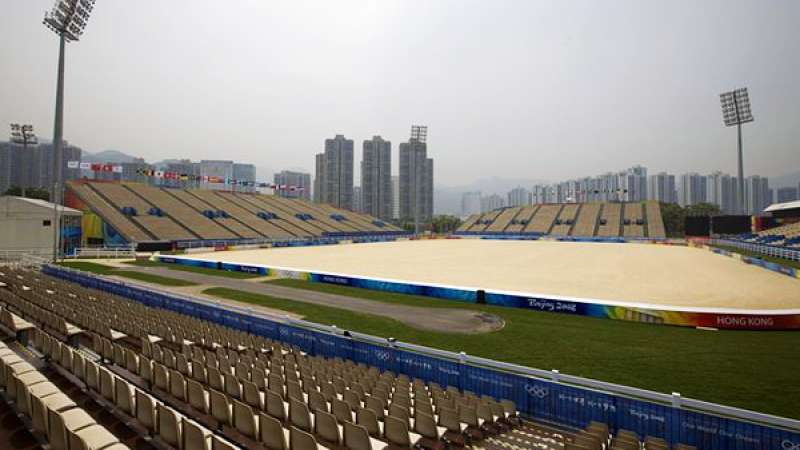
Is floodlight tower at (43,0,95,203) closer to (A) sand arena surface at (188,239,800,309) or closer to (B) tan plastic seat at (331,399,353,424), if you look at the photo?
(A) sand arena surface at (188,239,800,309)

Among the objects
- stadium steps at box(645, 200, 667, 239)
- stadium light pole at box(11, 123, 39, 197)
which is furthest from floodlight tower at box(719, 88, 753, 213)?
stadium light pole at box(11, 123, 39, 197)

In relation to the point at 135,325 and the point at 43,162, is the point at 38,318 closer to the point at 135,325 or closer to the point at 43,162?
the point at 135,325

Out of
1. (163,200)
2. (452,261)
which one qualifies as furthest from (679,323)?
(163,200)

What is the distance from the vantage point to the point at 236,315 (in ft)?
51.4

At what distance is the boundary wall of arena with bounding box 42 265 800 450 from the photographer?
274 inches

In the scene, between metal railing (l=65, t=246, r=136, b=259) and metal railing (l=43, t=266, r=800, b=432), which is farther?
metal railing (l=65, t=246, r=136, b=259)

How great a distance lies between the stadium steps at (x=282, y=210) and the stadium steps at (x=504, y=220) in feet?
160

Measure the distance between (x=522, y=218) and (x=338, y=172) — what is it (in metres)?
92.3

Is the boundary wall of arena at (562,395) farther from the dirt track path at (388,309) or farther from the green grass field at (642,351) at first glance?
the dirt track path at (388,309)

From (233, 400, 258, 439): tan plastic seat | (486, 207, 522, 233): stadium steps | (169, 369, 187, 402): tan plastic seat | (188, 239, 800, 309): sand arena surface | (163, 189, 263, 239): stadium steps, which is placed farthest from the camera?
(486, 207, 522, 233): stadium steps

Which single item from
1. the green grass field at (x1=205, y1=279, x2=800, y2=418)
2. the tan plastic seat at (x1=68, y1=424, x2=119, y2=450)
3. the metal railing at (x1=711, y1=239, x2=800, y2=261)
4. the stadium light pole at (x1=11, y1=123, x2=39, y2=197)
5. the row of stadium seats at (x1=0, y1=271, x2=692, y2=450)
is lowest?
the green grass field at (x1=205, y1=279, x2=800, y2=418)

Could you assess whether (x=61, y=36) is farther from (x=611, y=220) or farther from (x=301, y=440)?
(x=611, y=220)

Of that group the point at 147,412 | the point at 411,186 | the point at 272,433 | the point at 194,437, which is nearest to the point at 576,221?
the point at 411,186

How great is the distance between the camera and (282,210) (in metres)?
93.9
